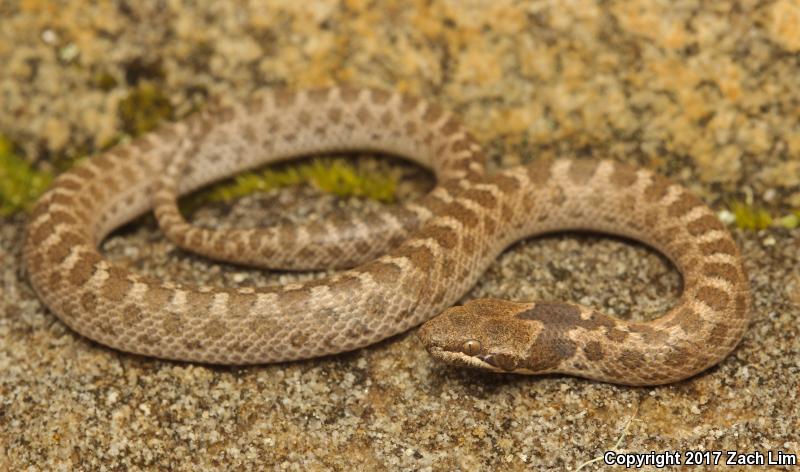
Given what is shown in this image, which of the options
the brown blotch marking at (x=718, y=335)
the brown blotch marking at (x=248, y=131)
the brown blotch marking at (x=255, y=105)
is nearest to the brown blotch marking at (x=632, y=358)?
the brown blotch marking at (x=718, y=335)

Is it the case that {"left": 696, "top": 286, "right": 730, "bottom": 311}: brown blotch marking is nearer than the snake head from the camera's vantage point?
No

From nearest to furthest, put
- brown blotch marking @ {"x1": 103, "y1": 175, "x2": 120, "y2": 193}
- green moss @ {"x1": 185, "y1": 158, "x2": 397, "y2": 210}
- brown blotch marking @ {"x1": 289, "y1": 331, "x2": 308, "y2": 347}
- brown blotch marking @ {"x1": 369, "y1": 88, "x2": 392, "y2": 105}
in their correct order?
1. brown blotch marking @ {"x1": 289, "y1": 331, "x2": 308, "y2": 347}
2. brown blotch marking @ {"x1": 103, "y1": 175, "x2": 120, "y2": 193}
3. green moss @ {"x1": 185, "y1": 158, "x2": 397, "y2": 210}
4. brown blotch marking @ {"x1": 369, "y1": 88, "x2": 392, "y2": 105}

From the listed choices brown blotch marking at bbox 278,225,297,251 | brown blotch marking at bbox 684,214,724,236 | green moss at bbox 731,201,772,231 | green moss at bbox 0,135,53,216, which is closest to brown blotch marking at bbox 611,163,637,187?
brown blotch marking at bbox 684,214,724,236

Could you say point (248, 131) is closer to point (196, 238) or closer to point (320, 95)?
point (320, 95)

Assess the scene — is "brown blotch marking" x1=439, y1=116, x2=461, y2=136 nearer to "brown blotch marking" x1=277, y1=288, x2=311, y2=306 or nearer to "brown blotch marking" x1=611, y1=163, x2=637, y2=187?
"brown blotch marking" x1=611, y1=163, x2=637, y2=187

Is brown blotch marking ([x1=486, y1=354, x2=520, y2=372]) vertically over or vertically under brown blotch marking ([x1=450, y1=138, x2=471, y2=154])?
under

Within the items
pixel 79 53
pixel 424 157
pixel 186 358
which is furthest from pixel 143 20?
pixel 186 358

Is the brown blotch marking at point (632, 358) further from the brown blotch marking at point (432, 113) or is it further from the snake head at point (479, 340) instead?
the brown blotch marking at point (432, 113)
